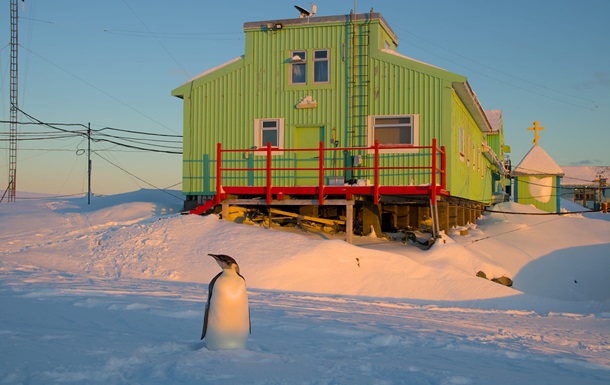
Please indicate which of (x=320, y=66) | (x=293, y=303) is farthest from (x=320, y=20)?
(x=293, y=303)

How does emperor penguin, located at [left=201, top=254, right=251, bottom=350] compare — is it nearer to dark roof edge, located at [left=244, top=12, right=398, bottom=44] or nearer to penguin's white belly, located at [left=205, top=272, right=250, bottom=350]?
penguin's white belly, located at [left=205, top=272, right=250, bottom=350]

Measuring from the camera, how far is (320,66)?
19.5 metres

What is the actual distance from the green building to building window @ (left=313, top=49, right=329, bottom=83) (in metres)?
0.03

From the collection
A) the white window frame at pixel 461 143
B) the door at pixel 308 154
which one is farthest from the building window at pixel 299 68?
the white window frame at pixel 461 143

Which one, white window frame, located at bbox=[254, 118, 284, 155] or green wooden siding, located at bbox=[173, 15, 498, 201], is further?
white window frame, located at bbox=[254, 118, 284, 155]

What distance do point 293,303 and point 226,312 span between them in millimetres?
4753

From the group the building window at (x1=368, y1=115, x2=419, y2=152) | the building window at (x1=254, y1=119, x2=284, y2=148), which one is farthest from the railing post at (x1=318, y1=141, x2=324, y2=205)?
the building window at (x1=254, y1=119, x2=284, y2=148)

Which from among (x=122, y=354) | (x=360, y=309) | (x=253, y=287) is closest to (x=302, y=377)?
(x=122, y=354)

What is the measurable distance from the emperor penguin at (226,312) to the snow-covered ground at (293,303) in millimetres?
210

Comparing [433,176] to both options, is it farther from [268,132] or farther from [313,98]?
[268,132]

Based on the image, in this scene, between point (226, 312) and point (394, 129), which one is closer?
point (226, 312)

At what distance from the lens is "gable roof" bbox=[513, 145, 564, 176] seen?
3613 centimetres

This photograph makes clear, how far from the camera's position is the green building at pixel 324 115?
18469mm

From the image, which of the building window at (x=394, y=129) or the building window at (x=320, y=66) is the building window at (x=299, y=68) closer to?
the building window at (x=320, y=66)
